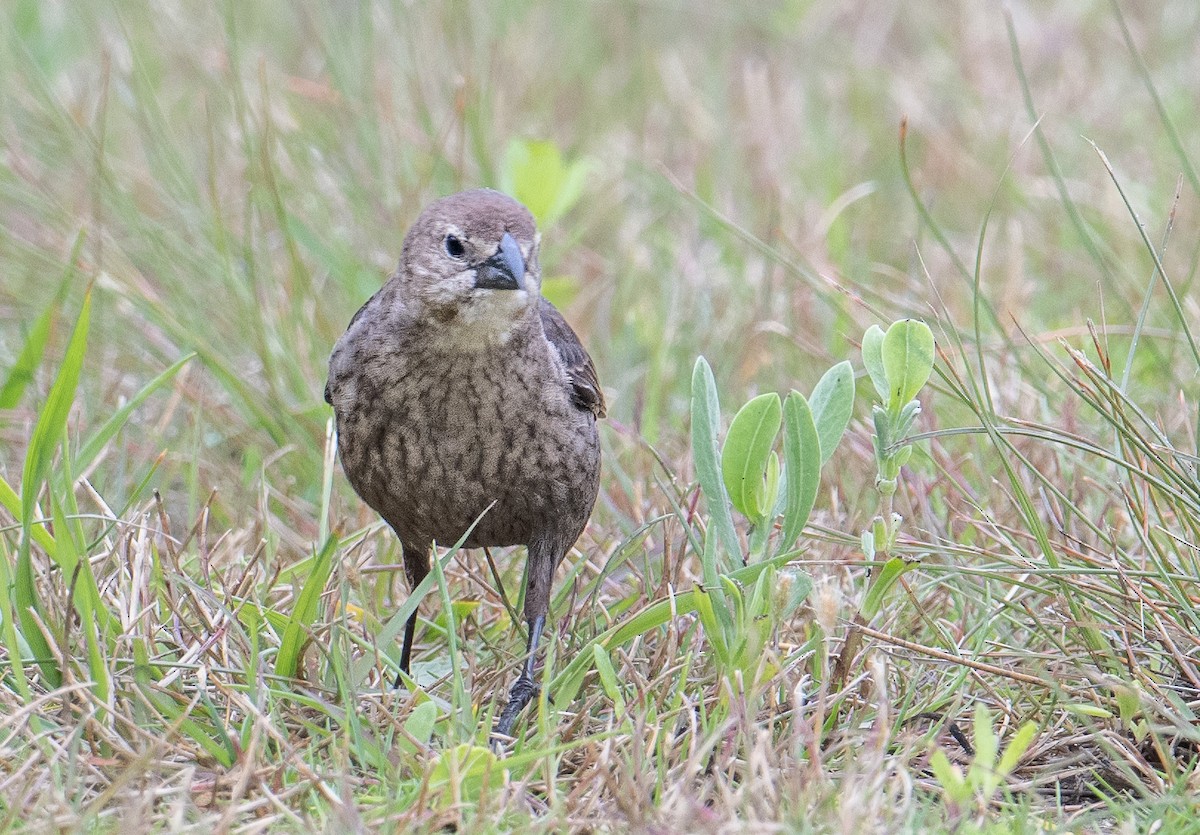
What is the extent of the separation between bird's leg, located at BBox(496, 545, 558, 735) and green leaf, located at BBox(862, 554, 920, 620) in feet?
2.19

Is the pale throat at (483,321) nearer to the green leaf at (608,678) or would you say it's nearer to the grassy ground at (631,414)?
the grassy ground at (631,414)

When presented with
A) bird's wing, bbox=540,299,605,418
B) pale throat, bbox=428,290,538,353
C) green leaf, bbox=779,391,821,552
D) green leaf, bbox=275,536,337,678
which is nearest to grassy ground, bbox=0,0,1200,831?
green leaf, bbox=275,536,337,678

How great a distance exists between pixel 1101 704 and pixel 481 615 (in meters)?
1.42

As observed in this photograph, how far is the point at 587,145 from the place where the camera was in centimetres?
677

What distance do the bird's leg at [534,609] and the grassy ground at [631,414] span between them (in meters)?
0.05

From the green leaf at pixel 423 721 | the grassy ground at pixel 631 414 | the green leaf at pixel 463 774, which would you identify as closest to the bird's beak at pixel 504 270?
the grassy ground at pixel 631 414

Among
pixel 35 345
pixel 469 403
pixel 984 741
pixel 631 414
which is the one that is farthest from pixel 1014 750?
pixel 35 345

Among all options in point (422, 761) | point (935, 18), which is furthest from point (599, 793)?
point (935, 18)

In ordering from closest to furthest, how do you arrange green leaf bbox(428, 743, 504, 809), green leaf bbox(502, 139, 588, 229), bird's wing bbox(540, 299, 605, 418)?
green leaf bbox(428, 743, 504, 809) → bird's wing bbox(540, 299, 605, 418) → green leaf bbox(502, 139, 588, 229)

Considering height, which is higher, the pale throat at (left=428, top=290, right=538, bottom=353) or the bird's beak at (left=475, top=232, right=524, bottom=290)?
the bird's beak at (left=475, top=232, right=524, bottom=290)

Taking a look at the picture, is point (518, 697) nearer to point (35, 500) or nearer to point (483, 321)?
point (483, 321)

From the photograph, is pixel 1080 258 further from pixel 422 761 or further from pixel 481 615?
pixel 422 761

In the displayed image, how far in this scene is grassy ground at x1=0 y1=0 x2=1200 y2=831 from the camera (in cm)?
260

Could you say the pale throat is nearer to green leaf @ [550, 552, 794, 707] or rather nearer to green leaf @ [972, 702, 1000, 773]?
green leaf @ [550, 552, 794, 707]
